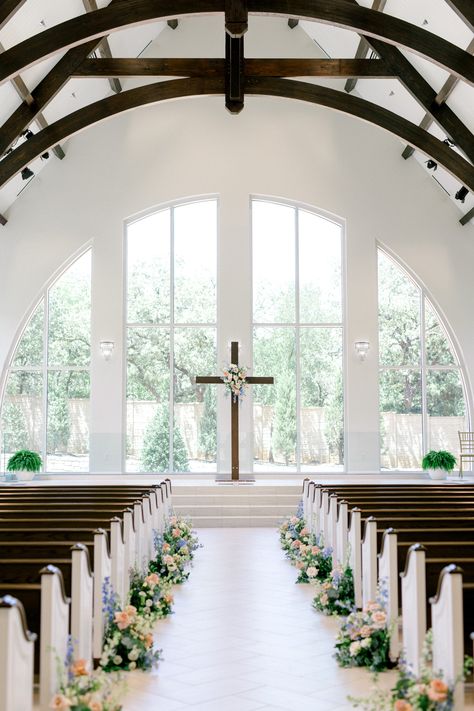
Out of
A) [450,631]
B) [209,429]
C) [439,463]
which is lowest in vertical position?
[450,631]

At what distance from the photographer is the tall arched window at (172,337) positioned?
42.8 ft

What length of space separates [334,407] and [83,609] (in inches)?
378

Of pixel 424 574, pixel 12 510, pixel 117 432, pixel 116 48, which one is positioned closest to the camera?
pixel 424 574

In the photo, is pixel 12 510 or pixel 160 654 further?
pixel 12 510

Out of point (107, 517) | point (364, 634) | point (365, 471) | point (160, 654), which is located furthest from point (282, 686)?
point (365, 471)

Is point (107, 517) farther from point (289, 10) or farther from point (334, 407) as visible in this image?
point (334, 407)

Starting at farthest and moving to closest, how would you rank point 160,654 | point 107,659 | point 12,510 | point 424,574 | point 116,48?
point 116,48 → point 12,510 → point 160,654 → point 107,659 → point 424,574

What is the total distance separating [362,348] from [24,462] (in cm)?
552

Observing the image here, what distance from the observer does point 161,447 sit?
42.8 ft

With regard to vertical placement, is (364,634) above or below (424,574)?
below

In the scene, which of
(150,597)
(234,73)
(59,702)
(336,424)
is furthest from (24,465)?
(59,702)

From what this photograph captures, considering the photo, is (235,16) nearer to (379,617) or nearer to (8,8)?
(8,8)

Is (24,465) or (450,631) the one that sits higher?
(24,465)

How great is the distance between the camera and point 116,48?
38.8ft
